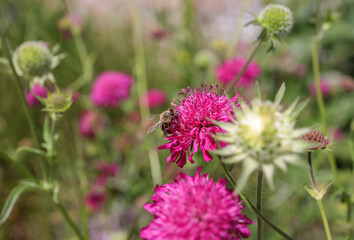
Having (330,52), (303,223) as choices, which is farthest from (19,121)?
(330,52)

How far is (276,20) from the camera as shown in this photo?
6.42 ft

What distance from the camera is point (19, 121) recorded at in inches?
168

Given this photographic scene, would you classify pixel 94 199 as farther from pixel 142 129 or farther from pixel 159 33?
pixel 159 33

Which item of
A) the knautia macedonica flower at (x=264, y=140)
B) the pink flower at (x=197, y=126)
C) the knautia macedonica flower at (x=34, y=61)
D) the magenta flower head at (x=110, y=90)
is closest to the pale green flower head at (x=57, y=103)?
the knautia macedonica flower at (x=34, y=61)

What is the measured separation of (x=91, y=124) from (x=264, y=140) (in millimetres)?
2801

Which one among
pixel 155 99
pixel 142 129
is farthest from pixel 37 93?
pixel 155 99

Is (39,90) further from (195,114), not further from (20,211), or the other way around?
(195,114)

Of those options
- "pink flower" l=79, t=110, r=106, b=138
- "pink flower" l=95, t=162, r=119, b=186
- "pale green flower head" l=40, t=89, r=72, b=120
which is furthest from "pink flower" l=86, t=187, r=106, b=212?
"pale green flower head" l=40, t=89, r=72, b=120

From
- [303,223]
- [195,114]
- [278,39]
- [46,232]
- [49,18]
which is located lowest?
[303,223]

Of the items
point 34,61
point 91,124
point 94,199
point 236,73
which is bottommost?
point 94,199

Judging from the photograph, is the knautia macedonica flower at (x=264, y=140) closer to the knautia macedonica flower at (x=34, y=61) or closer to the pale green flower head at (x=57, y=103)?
the pale green flower head at (x=57, y=103)

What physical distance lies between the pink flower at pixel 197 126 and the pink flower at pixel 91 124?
2.23m

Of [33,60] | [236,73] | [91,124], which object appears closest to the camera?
[33,60]

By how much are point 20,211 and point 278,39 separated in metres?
3.15
